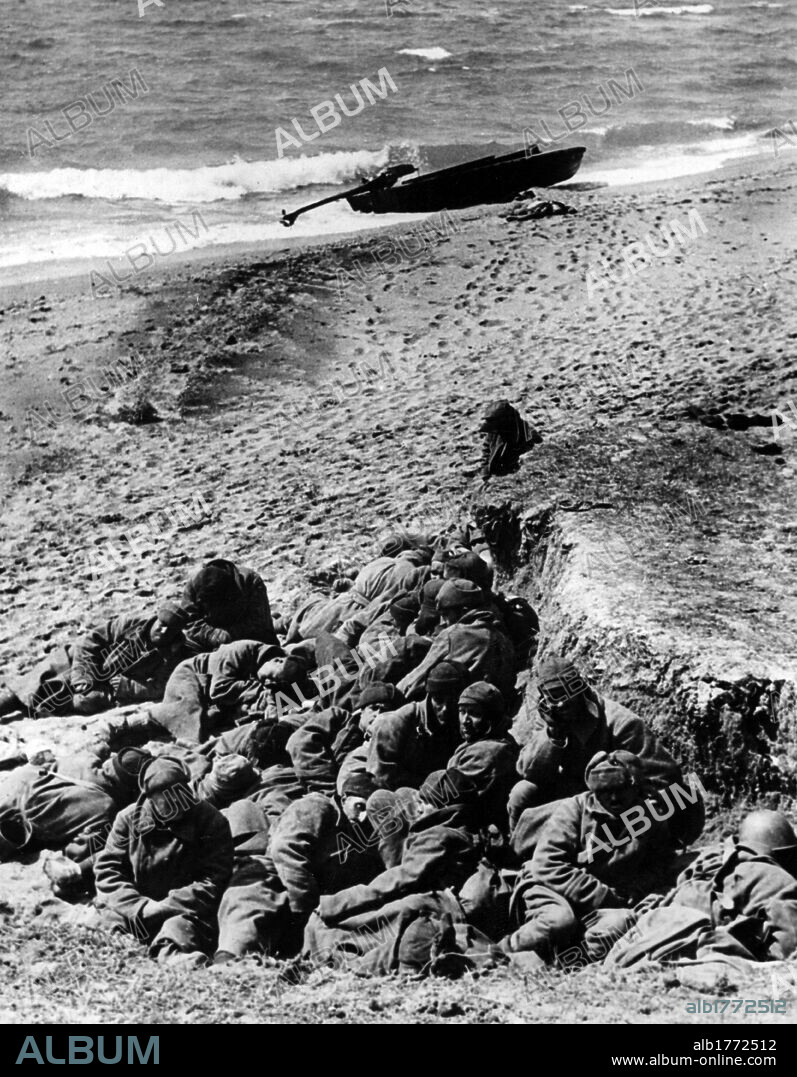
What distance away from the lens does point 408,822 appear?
7.05 metres

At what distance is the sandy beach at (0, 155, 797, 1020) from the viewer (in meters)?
7.90

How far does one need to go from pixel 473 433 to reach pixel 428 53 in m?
28.3

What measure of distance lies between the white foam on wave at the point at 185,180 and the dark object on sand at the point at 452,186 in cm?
607

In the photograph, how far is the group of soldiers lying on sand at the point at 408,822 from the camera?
629cm

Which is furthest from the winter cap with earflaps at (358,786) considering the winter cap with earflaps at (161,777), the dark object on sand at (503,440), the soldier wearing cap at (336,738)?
the dark object on sand at (503,440)

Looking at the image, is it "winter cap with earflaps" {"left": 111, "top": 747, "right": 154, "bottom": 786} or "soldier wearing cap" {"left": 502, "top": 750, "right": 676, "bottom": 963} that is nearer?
"soldier wearing cap" {"left": 502, "top": 750, "right": 676, "bottom": 963}

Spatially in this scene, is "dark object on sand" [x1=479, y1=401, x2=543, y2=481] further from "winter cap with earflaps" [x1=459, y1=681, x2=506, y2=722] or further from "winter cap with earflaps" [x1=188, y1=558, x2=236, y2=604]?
"winter cap with earflaps" [x1=459, y1=681, x2=506, y2=722]

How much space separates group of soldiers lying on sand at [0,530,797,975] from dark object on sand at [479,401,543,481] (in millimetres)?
2127

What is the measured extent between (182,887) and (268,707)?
1.86 metres

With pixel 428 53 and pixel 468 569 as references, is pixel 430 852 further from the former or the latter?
pixel 428 53

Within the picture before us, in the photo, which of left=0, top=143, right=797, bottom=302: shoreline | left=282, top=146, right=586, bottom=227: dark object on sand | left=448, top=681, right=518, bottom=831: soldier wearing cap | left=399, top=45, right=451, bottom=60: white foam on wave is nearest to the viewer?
left=448, top=681, right=518, bottom=831: soldier wearing cap

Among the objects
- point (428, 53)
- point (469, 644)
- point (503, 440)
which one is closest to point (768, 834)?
point (469, 644)

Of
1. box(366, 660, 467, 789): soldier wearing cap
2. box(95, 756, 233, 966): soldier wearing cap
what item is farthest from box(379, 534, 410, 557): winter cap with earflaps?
box(95, 756, 233, 966): soldier wearing cap
